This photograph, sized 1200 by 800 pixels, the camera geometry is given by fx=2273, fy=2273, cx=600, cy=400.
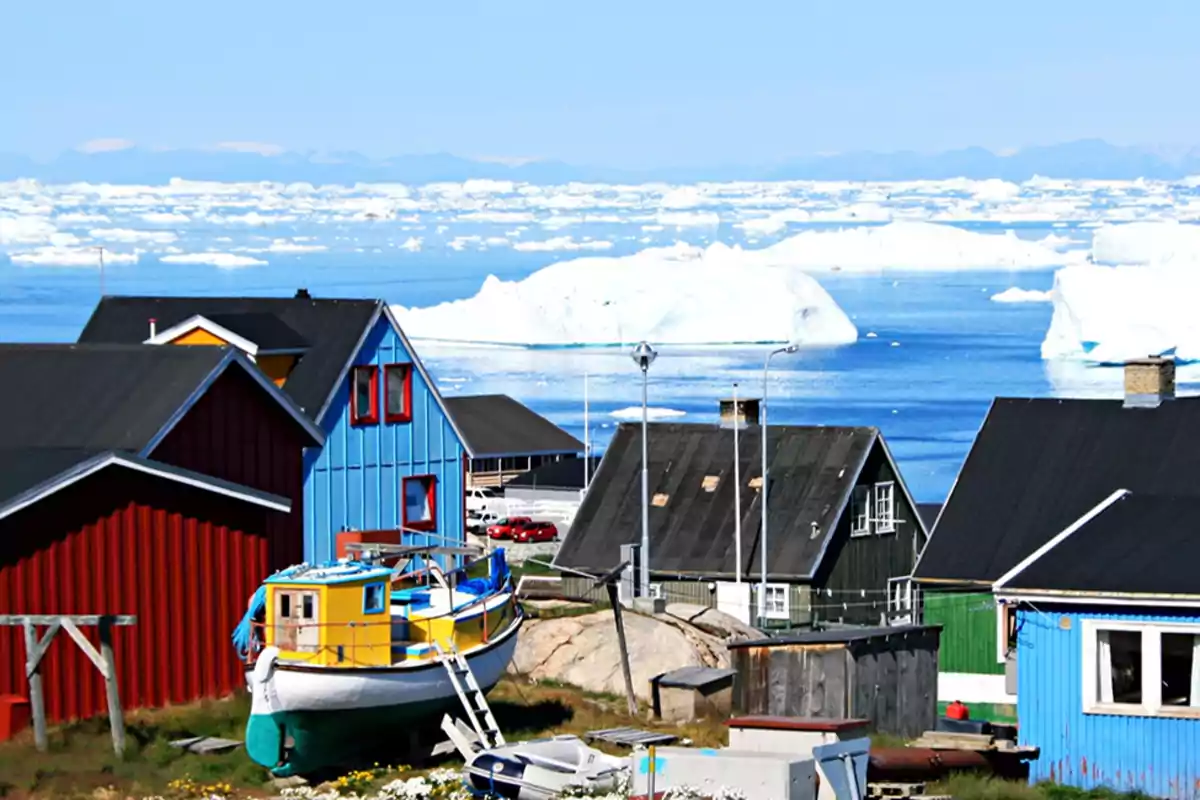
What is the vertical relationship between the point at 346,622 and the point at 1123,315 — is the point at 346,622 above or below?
below

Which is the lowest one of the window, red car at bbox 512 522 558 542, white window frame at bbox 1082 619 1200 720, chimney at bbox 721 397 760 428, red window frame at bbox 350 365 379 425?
red car at bbox 512 522 558 542

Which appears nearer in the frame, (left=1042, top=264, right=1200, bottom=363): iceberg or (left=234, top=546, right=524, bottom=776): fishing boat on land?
(left=234, top=546, right=524, bottom=776): fishing boat on land

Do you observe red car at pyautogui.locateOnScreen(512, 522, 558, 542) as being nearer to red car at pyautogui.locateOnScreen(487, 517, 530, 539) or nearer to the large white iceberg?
red car at pyautogui.locateOnScreen(487, 517, 530, 539)

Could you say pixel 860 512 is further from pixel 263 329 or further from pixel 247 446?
pixel 247 446

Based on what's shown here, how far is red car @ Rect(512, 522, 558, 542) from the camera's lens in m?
58.9

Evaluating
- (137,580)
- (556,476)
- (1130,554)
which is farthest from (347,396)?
(556,476)

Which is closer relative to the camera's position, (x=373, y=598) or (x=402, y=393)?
(x=373, y=598)

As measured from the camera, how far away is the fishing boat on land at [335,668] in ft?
64.2

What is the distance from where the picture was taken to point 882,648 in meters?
23.5

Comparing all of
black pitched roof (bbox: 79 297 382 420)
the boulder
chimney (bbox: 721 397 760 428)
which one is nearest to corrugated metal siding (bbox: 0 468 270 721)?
the boulder

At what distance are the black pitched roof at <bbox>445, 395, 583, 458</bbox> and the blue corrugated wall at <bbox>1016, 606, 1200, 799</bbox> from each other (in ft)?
170

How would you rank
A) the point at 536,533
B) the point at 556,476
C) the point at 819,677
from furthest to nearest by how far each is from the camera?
the point at 556,476 < the point at 536,533 < the point at 819,677

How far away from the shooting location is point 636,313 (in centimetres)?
14425

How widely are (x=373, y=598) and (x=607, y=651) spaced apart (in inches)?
254
